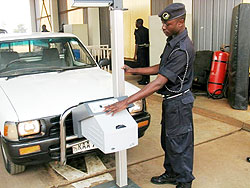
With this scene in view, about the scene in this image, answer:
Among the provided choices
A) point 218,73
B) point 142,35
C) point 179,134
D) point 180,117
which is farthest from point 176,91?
point 142,35

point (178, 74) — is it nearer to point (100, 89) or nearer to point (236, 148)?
point (100, 89)

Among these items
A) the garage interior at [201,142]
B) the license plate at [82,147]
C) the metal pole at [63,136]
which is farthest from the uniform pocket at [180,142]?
the metal pole at [63,136]

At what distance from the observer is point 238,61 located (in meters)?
5.42

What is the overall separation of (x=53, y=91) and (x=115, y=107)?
118 cm

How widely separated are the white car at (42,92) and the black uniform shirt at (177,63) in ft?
2.72

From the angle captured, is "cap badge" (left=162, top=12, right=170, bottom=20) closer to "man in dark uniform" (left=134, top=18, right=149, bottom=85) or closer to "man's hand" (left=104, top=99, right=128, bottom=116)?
"man's hand" (left=104, top=99, right=128, bottom=116)

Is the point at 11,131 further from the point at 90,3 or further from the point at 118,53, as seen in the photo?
the point at 90,3

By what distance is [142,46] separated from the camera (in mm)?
8578

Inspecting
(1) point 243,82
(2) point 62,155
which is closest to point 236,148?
(1) point 243,82

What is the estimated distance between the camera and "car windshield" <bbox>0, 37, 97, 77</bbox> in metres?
4.04

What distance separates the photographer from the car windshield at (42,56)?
4035 millimetres

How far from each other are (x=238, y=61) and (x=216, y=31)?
1772 millimetres

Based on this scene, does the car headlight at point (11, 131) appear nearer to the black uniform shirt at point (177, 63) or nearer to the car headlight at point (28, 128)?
the car headlight at point (28, 128)

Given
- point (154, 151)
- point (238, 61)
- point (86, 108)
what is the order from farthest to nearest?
1. point (238, 61)
2. point (154, 151)
3. point (86, 108)
